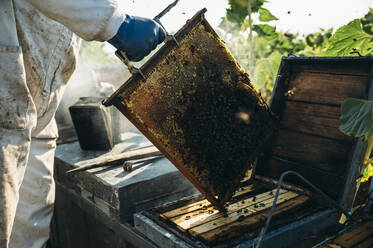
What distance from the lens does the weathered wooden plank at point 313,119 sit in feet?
6.64

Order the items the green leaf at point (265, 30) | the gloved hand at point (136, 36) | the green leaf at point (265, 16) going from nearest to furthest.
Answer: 1. the gloved hand at point (136, 36)
2. the green leaf at point (265, 16)
3. the green leaf at point (265, 30)

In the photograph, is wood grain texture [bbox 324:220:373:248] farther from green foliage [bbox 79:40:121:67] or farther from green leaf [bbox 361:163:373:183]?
green foliage [bbox 79:40:121:67]

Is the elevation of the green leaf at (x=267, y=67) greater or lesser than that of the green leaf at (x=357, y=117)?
greater

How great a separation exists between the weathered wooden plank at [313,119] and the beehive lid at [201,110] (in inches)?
17.2

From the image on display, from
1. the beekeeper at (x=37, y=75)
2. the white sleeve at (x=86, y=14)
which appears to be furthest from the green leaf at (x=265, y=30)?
the white sleeve at (x=86, y=14)

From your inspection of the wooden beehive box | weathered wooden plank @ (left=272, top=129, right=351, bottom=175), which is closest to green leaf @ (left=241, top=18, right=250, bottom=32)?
the wooden beehive box

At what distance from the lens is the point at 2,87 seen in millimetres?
1343

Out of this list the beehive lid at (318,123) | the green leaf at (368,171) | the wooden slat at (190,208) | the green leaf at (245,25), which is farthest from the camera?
the green leaf at (245,25)

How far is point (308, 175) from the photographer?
6.95 ft

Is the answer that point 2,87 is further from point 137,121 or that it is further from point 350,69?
point 350,69

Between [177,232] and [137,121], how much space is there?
65 centimetres

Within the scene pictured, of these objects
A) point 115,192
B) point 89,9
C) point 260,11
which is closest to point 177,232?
point 115,192

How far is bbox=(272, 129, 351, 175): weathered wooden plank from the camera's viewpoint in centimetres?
198

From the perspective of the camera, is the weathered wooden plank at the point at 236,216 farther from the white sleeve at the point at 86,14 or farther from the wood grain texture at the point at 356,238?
the white sleeve at the point at 86,14
